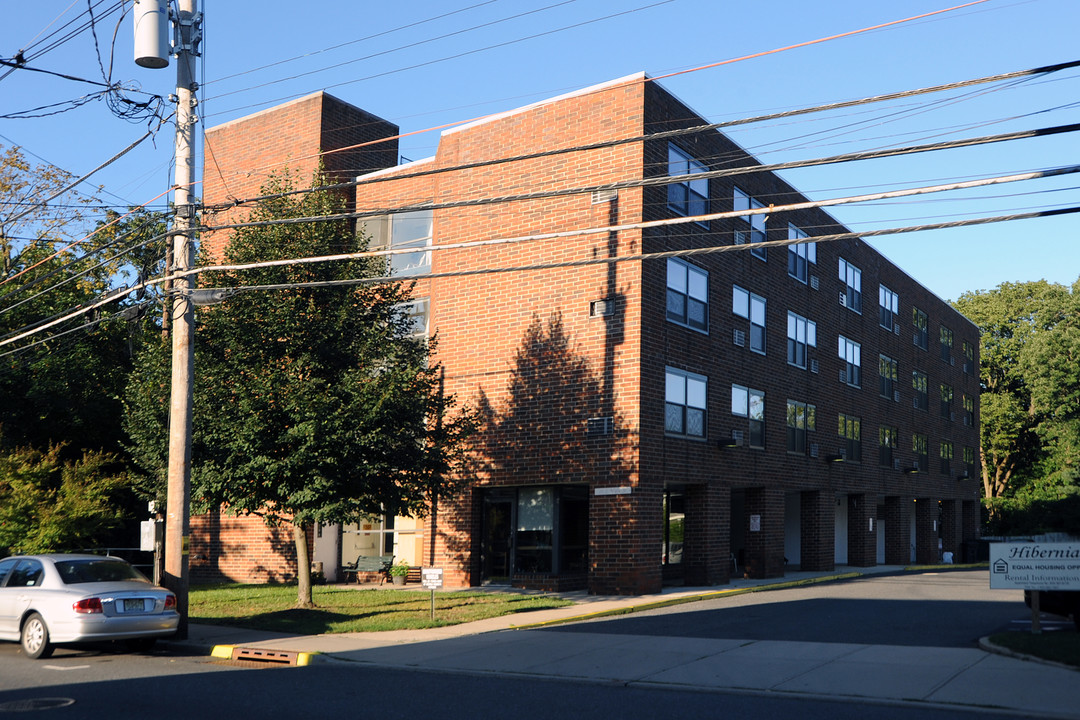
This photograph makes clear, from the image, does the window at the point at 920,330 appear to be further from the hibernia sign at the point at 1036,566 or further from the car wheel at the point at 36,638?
the car wheel at the point at 36,638

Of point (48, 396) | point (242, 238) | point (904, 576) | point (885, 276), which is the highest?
point (885, 276)

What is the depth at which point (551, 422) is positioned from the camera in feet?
82.5

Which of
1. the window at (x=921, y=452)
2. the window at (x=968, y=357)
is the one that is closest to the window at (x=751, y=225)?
the window at (x=921, y=452)

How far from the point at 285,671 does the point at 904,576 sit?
2427 centimetres

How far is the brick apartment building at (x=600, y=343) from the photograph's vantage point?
24.2 metres

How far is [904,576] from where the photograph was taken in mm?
32281

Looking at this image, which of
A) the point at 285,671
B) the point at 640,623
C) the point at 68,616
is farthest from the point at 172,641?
the point at 640,623

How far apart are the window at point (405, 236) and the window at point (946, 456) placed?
30078 mm

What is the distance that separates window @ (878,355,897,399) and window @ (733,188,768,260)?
1241 centimetres

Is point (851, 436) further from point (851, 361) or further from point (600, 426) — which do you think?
point (600, 426)

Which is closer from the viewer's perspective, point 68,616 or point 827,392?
point 68,616

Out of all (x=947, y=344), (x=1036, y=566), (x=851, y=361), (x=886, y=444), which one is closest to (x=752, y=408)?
(x=851, y=361)

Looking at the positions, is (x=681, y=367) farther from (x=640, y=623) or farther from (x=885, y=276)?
(x=885, y=276)

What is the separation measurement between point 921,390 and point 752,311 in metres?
19.5
